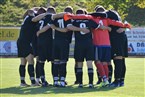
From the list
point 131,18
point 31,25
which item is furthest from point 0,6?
point 31,25

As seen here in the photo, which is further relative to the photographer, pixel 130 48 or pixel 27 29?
pixel 130 48

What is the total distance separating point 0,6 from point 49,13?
43.9 meters

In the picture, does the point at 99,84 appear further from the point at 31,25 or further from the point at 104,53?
the point at 31,25

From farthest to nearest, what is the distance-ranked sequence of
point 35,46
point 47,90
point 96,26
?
1. point 35,46
2. point 96,26
3. point 47,90

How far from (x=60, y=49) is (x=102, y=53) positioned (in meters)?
1.20

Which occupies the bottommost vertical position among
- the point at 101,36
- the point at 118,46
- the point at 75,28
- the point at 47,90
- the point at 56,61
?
the point at 47,90

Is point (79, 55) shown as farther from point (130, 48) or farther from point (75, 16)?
point (130, 48)

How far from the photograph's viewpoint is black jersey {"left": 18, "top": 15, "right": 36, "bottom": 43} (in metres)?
13.8

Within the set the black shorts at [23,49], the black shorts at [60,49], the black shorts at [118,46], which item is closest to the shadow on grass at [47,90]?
the black shorts at [60,49]

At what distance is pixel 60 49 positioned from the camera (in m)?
13.4

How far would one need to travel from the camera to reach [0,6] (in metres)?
56.6

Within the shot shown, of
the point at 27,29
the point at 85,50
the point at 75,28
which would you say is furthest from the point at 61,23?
the point at 27,29

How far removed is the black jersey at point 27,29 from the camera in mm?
13750

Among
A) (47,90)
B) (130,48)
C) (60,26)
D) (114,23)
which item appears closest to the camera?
(47,90)
